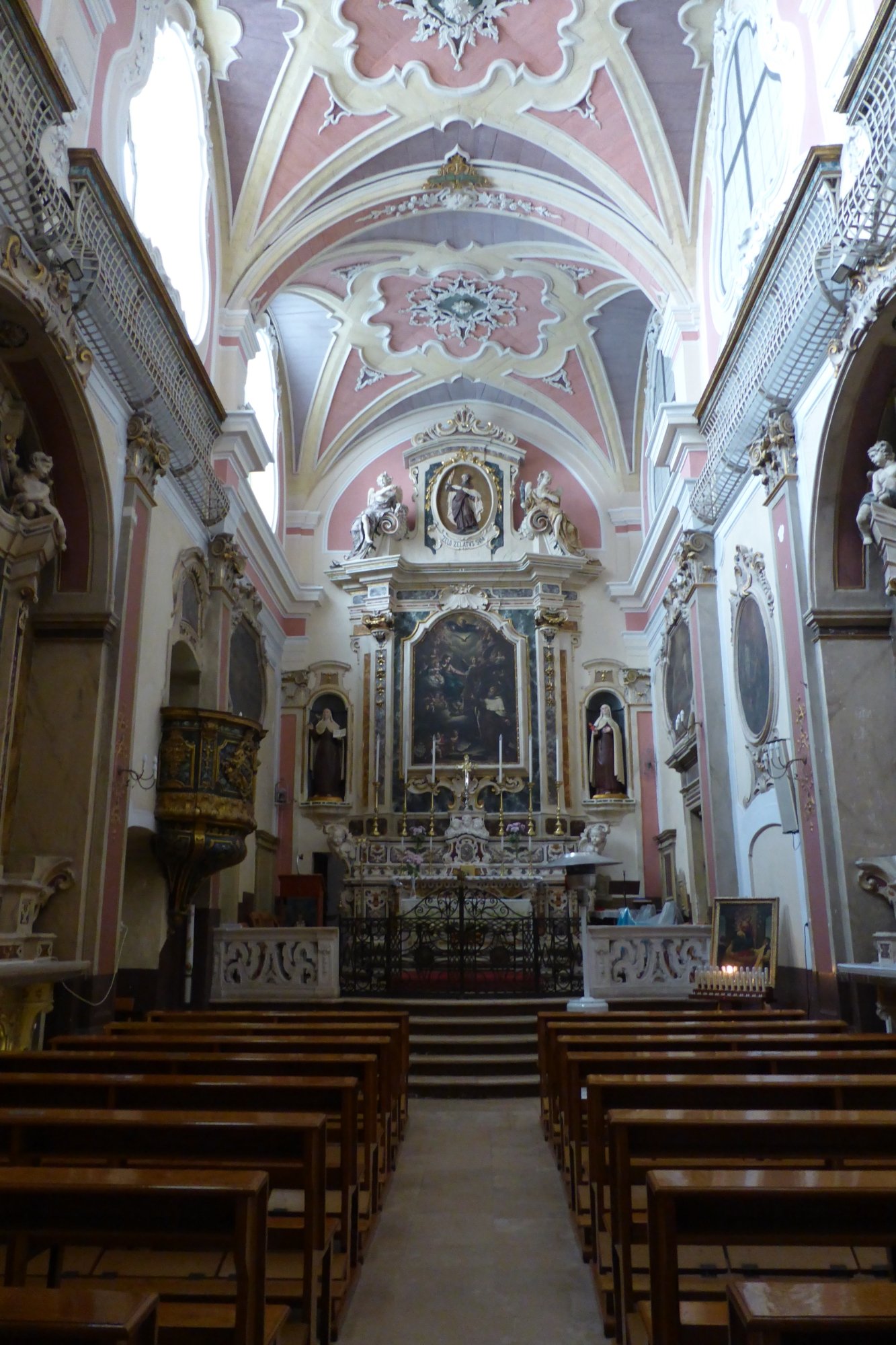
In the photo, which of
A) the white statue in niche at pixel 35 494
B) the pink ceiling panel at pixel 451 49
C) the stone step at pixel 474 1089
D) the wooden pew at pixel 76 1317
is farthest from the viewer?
the pink ceiling panel at pixel 451 49

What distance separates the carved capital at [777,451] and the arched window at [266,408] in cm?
848

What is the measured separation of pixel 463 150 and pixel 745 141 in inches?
146

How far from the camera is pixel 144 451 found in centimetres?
921

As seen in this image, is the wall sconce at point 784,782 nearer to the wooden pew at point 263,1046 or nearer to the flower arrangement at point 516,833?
the wooden pew at point 263,1046

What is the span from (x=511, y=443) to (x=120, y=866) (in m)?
12.1

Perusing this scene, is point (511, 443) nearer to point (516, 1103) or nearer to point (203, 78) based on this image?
point (203, 78)

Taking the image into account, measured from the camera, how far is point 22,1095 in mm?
3738

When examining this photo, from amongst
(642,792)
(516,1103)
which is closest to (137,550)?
(516,1103)

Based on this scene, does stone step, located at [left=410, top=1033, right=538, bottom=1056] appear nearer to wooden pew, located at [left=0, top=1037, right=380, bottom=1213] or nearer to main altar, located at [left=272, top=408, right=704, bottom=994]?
wooden pew, located at [left=0, top=1037, right=380, bottom=1213]

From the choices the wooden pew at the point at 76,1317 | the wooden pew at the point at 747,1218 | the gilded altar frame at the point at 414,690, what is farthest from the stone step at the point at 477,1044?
the gilded altar frame at the point at 414,690

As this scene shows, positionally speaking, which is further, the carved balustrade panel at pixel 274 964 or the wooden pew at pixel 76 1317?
the carved balustrade panel at pixel 274 964

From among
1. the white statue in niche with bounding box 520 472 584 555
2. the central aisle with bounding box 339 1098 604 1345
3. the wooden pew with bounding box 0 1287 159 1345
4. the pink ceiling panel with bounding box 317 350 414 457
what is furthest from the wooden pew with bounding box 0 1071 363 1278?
the pink ceiling panel with bounding box 317 350 414 457

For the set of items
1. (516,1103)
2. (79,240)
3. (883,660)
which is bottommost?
(516,1103)

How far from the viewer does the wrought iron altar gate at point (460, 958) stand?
10.9 m
